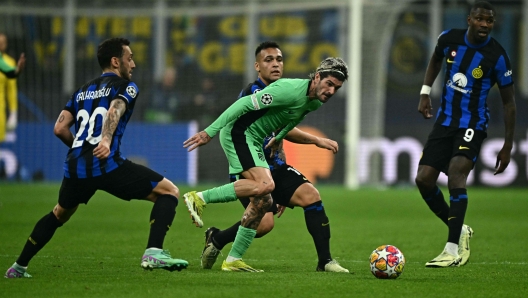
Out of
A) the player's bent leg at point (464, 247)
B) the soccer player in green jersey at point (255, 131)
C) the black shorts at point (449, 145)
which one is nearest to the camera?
the soccer player in green jersey at point (255, 131)

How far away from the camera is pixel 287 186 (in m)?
8.39

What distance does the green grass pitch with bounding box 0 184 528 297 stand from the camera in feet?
22.4

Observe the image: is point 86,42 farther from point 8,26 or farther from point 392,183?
point 392,183

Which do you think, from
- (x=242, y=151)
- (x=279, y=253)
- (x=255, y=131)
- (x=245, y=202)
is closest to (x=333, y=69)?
(x=255, y=131)

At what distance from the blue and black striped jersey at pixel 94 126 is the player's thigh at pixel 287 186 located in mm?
1633

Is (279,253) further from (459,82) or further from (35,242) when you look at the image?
(35,242)

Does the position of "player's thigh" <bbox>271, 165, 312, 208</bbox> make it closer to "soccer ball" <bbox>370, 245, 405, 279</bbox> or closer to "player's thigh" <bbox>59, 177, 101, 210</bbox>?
"soccer ball" <bbox>370, 245, 405, 279</bbox>

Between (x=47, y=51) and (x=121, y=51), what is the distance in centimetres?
1658

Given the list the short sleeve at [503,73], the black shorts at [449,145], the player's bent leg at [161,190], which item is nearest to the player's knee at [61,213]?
the player's bent leg at [161,190]

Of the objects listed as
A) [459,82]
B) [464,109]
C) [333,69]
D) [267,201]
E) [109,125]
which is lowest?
[267,201]

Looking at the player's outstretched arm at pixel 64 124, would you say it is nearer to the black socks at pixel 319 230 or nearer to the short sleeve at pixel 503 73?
the black socks at pixel 319 230

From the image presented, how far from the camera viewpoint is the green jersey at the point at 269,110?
783 centimetres

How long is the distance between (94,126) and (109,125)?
0.78ft

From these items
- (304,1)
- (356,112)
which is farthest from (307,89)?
(304,1)
